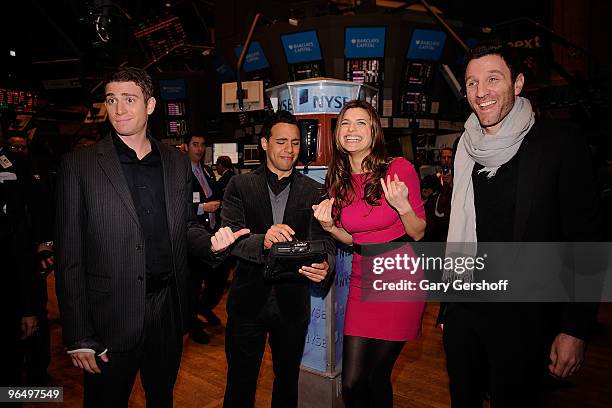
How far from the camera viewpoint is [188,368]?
13.0 feet

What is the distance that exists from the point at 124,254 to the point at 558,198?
1843mm

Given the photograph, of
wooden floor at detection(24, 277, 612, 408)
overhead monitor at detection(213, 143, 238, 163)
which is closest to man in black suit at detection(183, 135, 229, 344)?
wooden floor at detection(24, 277, 612, 408)

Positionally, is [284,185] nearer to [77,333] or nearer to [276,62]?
[77,333]

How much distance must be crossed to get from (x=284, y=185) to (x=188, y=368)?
2.45 m

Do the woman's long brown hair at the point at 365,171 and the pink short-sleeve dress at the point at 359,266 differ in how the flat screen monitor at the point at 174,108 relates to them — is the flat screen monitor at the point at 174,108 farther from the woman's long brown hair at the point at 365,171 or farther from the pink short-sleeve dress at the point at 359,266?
the pink short-sleeve dress at the point at 359,266

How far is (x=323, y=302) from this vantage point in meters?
3.00

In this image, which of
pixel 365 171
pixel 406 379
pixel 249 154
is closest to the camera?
pixel 365 171

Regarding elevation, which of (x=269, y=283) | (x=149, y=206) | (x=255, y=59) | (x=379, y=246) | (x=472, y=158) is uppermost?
(x=255, y=59)

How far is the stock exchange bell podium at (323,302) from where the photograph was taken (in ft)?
9.66

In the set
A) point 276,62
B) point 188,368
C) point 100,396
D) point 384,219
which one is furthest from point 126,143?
point 276,62

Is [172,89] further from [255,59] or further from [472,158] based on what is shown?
[472,158]

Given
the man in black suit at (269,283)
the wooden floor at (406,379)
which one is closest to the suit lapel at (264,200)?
the man in black suit at (269,283)

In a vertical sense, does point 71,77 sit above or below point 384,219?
above

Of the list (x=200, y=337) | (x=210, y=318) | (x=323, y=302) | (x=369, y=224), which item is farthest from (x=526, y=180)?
(x=210, y=318)
